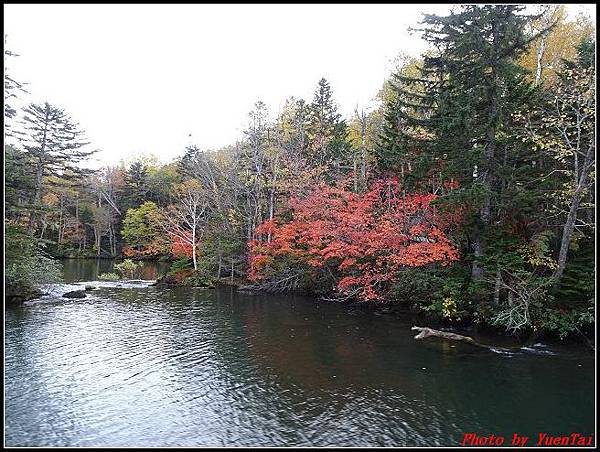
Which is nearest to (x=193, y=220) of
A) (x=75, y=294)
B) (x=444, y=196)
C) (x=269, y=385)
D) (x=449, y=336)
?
(x=75, y=294)

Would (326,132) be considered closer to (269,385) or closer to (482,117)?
(482,117)

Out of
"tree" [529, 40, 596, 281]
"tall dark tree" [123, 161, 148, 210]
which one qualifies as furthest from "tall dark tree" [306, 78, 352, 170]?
"tall dark tree" [123, 161, 148, 210]

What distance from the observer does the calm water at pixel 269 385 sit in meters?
8.41

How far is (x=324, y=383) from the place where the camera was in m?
11.1

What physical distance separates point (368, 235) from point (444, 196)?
15.1 ft

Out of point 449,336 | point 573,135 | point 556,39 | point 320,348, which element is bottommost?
point 320,348

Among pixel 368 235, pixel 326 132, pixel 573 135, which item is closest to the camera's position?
pixel 573 135

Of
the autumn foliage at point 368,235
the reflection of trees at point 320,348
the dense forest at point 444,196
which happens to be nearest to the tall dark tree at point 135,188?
the dense forest at point 444,196

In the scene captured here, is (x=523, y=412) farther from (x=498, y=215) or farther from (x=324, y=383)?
(x=498, y=215)

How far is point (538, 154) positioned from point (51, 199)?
50.8m

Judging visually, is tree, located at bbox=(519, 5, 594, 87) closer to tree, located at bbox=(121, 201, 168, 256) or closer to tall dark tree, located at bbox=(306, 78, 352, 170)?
tall dark tree, located at bbox=(306, 78, 352, 170)

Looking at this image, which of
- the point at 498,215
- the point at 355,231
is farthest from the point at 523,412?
the point at 355,231

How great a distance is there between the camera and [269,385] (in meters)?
10.9

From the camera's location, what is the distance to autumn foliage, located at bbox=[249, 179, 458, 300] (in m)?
17.8
